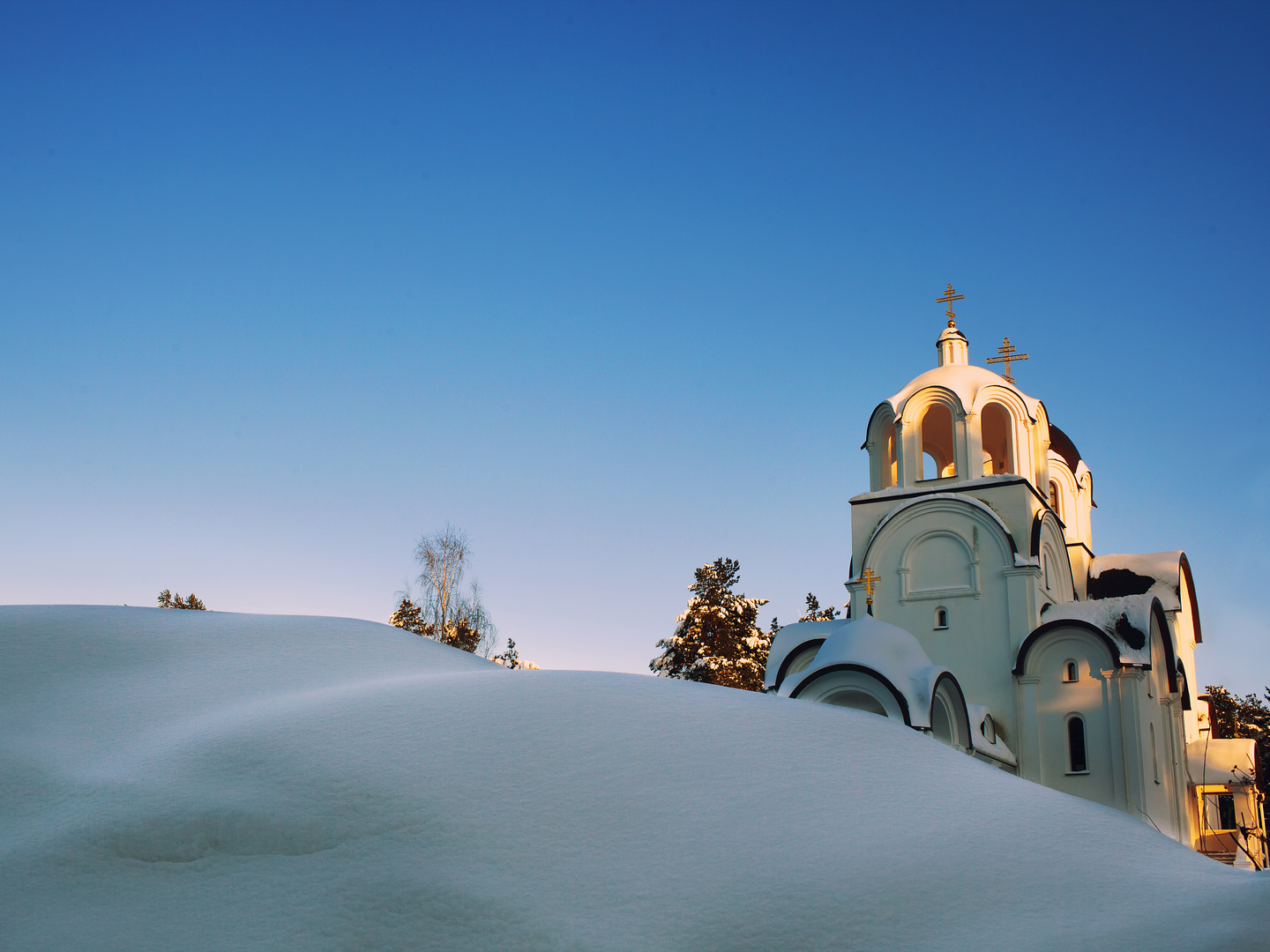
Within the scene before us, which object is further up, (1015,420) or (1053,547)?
(1015,420)

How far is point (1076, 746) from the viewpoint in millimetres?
16344

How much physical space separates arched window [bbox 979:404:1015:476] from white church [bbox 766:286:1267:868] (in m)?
0.10

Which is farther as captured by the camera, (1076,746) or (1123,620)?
(1123,620)

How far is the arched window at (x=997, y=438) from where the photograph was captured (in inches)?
738

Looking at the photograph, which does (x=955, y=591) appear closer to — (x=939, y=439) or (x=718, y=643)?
(x=939, y=439)

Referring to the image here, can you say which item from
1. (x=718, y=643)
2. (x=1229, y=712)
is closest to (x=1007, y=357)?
(x=718, y=643)

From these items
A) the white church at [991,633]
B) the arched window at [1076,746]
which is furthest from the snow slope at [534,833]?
the arched window at [1076,746]

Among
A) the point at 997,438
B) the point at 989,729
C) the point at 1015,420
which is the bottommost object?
the point at 989,729

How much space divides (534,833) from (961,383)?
44.8ft

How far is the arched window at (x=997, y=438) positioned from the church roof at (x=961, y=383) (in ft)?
1.37

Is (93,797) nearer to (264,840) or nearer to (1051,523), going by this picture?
(264,840)

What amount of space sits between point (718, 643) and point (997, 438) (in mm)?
12045

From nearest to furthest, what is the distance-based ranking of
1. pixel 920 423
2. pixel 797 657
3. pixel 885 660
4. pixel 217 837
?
pixel 217 837 < pixel 885 660 < pixel 797 657 < pixel 920 423

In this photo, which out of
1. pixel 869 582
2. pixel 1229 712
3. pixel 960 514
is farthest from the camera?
pixel 1229 712
